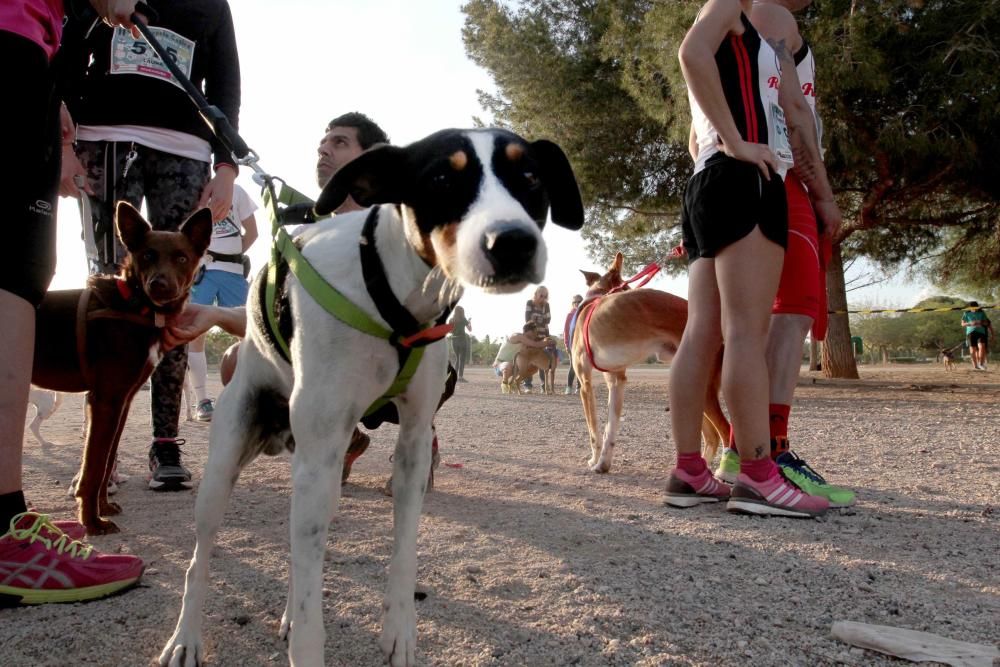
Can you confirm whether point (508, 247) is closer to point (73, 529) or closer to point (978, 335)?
point (73, 529)

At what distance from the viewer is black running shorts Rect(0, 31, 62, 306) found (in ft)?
6.65

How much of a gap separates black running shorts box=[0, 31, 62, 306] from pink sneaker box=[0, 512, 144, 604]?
0.71 meters

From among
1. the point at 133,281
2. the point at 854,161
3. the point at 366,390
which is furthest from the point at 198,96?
the point at 854,161

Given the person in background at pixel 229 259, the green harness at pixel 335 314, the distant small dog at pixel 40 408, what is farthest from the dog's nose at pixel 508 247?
the distant small dog at pixel 40 408

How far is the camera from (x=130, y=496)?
11.9 feet

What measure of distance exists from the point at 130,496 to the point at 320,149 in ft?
6.88

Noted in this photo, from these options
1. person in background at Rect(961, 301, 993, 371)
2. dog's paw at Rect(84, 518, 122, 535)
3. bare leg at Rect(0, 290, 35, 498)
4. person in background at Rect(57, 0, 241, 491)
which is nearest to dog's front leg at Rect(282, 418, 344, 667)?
bare leg at Rect(0, 290, 35, 498)

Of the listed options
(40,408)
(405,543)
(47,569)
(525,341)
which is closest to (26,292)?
(47,569)

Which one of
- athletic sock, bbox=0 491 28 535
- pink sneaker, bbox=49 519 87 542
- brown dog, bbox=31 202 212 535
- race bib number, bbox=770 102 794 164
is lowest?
pink sneaker, bbox=49 519 87 542

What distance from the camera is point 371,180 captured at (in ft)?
5.86

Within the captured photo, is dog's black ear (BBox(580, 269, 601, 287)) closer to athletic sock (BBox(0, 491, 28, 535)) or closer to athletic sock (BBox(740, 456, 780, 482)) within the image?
athletic sock (BBox(740, 456, 780, 482))

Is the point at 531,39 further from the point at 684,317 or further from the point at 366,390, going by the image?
the point at 366,390

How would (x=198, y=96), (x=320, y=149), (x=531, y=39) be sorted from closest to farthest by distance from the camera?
1. (x=198, y=96)
2. (x=320, y=149)
3. (x=531, y=39)

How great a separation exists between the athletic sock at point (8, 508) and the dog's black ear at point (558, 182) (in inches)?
→ 72.0
